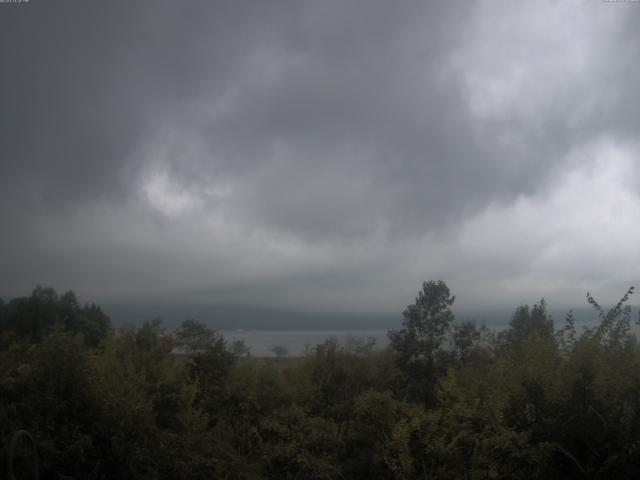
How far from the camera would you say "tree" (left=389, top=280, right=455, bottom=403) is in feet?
46.7

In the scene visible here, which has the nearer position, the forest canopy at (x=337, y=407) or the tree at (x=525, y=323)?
the forest canopy at (x=337, y=407)

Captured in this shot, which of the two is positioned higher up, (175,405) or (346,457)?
(175,405)

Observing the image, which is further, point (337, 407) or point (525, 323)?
point (525, 323)

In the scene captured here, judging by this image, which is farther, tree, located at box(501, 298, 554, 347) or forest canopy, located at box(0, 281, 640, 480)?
tree, located at box(501, 298, 554, 347)

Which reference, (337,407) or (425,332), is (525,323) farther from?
(337,407)

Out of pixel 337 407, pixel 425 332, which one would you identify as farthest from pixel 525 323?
pixel 337 407

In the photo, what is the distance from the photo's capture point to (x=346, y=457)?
431 inches

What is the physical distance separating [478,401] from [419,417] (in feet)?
3.89

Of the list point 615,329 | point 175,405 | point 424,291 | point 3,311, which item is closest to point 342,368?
point 424,291

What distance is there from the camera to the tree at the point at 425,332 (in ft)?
46.7

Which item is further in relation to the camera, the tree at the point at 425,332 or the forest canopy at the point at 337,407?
the tree at the point at 425,332

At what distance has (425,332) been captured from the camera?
14.3m

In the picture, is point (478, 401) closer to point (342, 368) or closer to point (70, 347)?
point (342, 368)

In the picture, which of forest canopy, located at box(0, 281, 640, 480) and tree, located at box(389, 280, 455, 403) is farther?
tree, located at box(389, 280, 455, 403)
